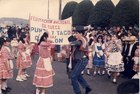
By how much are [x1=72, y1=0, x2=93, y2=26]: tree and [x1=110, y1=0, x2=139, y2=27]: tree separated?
257 inches

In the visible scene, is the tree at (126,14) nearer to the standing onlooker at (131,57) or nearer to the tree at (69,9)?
the tree at (69,9)

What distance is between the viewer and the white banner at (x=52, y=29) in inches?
412

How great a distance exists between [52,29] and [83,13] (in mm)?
19912

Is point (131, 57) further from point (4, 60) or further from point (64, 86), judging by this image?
point (4, 60)

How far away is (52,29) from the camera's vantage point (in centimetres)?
1120

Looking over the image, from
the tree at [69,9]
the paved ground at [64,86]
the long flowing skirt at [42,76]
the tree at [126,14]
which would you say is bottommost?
the paved ground at [64,86]

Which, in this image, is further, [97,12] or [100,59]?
[97,12]

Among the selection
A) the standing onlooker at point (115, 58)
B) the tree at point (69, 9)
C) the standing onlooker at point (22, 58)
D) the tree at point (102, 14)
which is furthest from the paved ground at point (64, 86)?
the tree at point (69, 9)

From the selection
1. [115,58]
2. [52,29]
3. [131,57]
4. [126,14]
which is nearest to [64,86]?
[52,29]

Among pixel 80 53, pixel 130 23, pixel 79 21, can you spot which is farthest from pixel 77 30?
pixel 79 21

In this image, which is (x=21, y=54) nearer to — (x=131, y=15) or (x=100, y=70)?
(x=100, y=70)

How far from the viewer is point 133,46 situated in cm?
1232

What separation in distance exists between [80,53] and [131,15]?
50.5 ft

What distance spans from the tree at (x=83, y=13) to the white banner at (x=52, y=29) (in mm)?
19248
